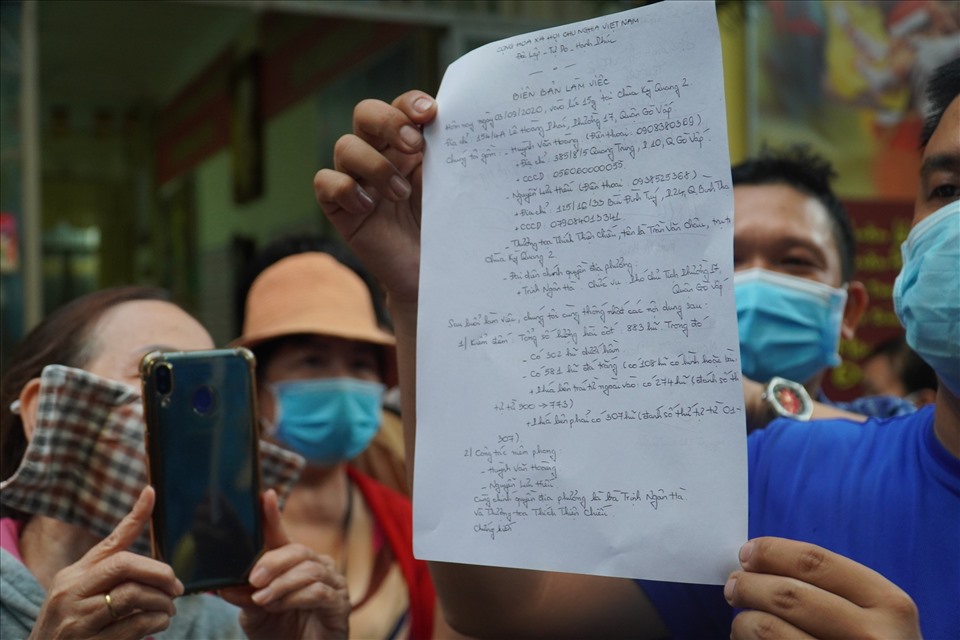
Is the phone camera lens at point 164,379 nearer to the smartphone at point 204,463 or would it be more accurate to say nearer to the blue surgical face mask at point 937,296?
the smartphone at point 204,463

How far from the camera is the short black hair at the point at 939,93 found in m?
1.60

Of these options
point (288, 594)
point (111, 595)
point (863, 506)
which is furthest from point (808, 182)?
point (111, 595)

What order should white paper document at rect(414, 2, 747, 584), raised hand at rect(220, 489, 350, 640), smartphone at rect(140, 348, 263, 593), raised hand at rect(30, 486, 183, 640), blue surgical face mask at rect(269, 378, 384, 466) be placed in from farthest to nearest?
blue surgical face mask at rect(269, 378, 384, 466) < raised hand at rect(220, 489, 350, 640) < smartphone at rect(140, 348, 263, 593) < raised hand at rect(30, 486, 183, 640) < white paper document at rect(414, 2, 747, 584)

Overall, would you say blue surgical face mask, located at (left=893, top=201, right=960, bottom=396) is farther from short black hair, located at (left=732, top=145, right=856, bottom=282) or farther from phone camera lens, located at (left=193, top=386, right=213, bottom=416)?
short black hair, located at (left=732, top=145, right=856, bottom=282)

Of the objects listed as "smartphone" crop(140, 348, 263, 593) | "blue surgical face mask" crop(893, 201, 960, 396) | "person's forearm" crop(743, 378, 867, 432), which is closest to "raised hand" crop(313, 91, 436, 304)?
"smartphone" crop(140, 348, 263, 593)

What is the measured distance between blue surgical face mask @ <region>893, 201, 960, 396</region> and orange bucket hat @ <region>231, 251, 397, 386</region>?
69.8 inches

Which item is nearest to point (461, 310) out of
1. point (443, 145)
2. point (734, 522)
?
point (443, 145)

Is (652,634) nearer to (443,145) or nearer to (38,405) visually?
(443,145)

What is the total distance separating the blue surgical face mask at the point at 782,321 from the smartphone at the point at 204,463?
4.09 ft

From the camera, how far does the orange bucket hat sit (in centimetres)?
299

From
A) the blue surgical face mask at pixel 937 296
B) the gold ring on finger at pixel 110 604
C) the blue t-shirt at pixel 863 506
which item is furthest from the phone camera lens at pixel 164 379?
the blue surgical face mask at pixel 937 296

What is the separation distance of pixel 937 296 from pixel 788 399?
78cm

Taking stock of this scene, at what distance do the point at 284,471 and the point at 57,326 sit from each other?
53 centimetres

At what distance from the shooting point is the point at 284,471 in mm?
2072
